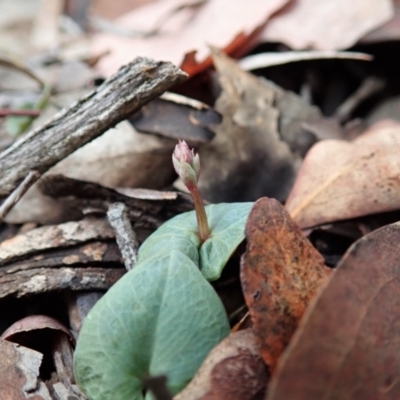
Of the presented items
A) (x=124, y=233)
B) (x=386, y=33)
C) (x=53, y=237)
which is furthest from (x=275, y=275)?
(x=386, y=33)

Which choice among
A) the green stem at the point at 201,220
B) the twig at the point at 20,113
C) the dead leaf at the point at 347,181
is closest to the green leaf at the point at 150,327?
the green stem at the point at 201,220

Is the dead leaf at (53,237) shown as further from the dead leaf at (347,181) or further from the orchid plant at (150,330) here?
the dead leaf at (347,181)

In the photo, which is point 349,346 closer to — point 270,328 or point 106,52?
point 270,328

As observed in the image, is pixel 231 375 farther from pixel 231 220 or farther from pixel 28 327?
pixel 28 327

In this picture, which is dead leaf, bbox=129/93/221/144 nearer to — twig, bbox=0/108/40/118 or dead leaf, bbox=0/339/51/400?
twig, bbox=0/108/40/118

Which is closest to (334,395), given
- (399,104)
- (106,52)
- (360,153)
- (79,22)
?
(360,153)

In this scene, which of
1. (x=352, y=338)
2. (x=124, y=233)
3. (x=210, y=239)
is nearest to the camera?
(x=352, y=338)

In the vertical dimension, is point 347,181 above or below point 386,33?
below
